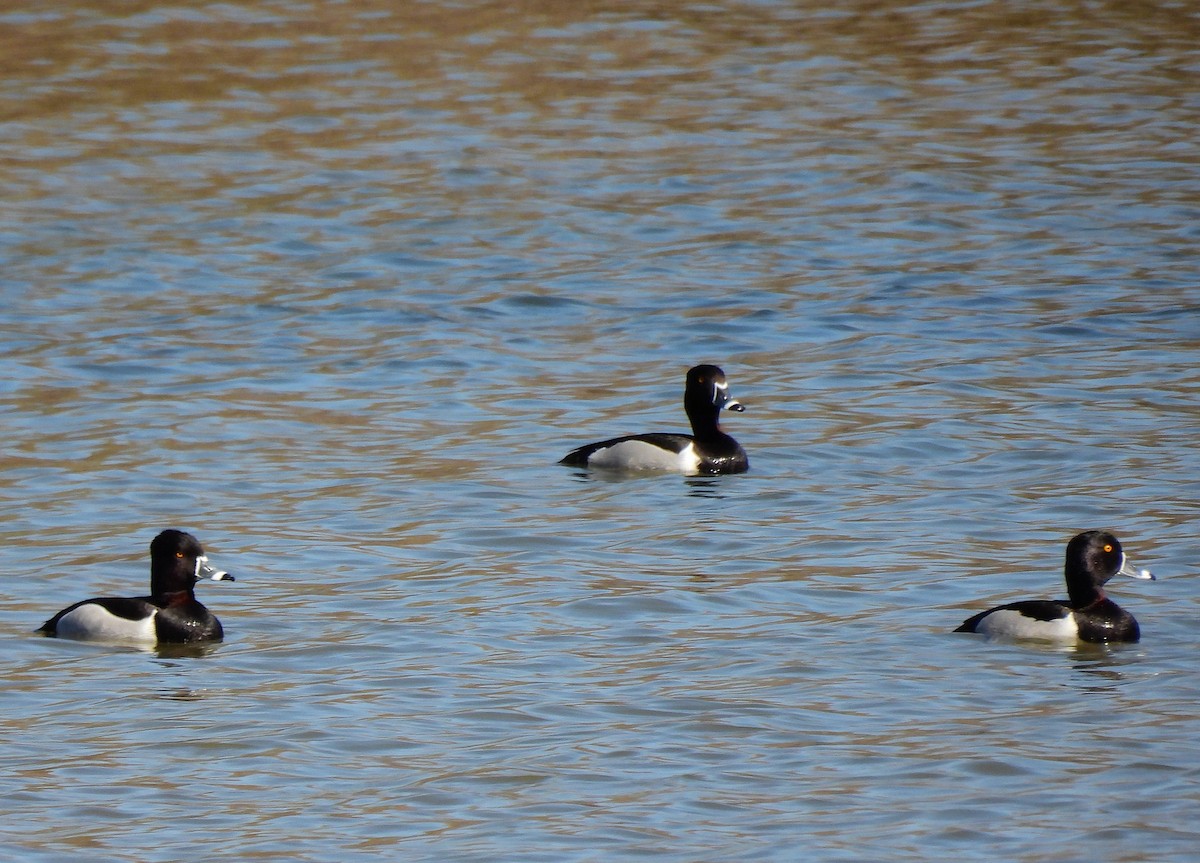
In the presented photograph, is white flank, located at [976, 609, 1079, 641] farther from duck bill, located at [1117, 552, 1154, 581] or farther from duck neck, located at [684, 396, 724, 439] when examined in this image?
duck neck, located at [684, 396, 724, 439]

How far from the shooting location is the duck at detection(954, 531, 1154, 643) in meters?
10.9

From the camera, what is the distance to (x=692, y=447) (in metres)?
15.6

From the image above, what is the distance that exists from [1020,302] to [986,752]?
10855 millimetres

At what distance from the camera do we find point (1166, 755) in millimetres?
9086

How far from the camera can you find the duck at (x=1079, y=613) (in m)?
10.9

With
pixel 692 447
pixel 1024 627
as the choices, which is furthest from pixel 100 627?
pixel 692 447

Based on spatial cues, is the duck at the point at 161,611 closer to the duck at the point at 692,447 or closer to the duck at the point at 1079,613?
the duck at the point at 692,447

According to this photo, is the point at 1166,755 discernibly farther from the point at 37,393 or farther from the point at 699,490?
the point at 37,393

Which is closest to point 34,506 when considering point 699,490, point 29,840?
point 699,490

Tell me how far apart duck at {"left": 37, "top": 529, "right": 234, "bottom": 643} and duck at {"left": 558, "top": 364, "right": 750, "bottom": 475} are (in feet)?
12.8

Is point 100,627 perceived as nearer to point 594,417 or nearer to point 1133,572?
point 1133,572

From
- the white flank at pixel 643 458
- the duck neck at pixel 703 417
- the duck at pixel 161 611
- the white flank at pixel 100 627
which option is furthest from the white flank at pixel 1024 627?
the duck neck at pixel 703 417

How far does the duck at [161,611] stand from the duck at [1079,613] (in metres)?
4.10

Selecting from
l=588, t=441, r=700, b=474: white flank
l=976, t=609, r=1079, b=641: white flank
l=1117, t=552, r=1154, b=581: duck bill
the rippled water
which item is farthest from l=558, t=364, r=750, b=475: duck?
l=976, t=609, r=1079, b=641: white flank
